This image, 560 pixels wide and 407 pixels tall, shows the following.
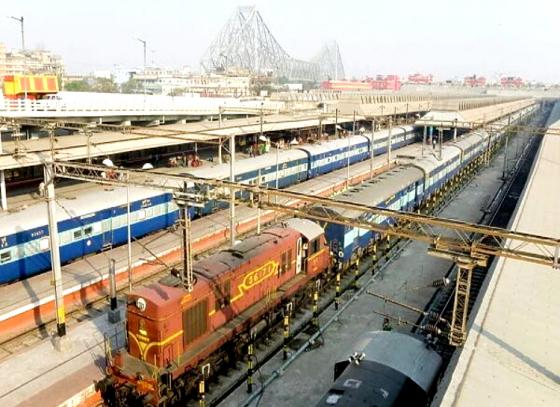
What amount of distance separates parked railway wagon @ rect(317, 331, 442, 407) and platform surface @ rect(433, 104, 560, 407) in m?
0.93

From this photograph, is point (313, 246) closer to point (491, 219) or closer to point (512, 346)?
point (512, 346)

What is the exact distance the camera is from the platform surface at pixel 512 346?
14055 millimetres

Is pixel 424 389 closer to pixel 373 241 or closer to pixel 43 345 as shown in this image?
pixel 43 345

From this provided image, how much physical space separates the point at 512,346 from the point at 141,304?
510 inches

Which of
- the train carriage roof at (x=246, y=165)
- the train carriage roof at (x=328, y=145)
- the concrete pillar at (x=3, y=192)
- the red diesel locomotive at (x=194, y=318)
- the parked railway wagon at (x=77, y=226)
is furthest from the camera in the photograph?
the train carriage roof at (x=328, y=145)

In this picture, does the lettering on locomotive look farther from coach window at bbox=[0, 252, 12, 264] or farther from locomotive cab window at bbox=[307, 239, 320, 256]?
coach window at bbox=[0, 252, 12, 264]

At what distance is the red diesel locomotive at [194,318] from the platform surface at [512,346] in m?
8.44

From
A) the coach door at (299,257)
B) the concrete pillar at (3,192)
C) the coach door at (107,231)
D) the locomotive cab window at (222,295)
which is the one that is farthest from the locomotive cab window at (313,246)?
the concrete pillar at (3,192)

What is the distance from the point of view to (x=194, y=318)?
59.1 feet

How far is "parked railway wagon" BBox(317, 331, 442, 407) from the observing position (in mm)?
13916

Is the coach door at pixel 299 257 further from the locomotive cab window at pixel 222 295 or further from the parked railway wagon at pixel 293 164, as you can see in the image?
the parked railway wagon at pixel 293 164

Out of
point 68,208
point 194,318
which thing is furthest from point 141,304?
point 68,208

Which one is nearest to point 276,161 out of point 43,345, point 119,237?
point 119,237

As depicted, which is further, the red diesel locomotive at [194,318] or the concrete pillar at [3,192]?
the concrete pillar at [3,192]
